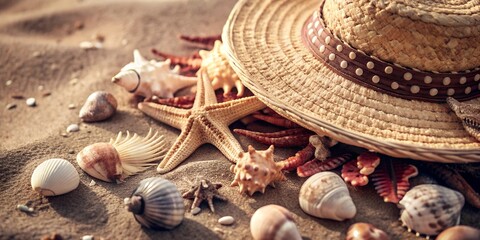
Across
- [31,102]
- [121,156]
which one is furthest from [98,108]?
[31,102]

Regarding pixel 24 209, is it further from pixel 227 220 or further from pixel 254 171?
pixel 254 171

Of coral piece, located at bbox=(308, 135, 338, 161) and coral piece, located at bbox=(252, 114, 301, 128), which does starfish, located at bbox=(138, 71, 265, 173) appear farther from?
coral piece, located at bbox=(308, 135, 338, 161)

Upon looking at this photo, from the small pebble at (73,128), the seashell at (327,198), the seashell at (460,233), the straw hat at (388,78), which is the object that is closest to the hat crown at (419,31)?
the straw hat at (388,78)

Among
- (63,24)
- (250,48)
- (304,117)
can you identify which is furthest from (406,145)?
(63,24)

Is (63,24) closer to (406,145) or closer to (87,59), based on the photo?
(87,59)

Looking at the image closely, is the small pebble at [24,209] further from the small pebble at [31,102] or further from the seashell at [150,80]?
the small pebble at [31,102]
